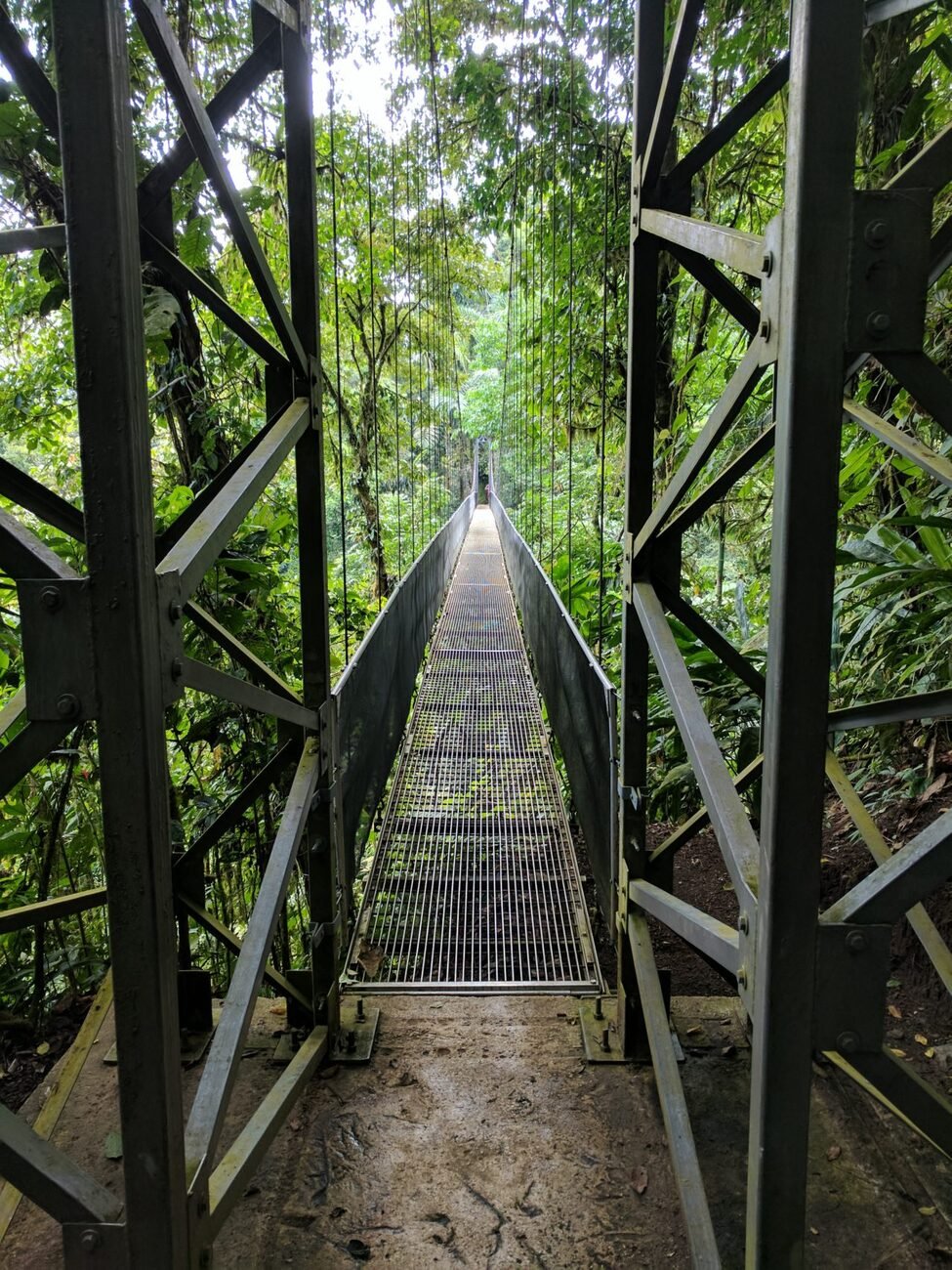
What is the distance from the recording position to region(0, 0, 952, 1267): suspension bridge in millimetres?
1023

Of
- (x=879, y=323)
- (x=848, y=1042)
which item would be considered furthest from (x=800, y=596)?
(x=848, y=1042)

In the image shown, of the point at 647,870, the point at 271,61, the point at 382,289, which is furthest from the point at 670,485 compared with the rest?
the point at 382,289

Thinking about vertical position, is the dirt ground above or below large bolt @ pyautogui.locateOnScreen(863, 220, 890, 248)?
below

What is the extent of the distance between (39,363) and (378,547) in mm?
4875

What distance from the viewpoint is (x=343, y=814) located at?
7.97 feet

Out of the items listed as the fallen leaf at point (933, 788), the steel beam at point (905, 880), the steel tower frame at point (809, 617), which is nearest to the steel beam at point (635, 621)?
the steel tower frame at point (809, 617)

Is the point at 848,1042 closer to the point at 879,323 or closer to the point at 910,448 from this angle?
the point at 879,323

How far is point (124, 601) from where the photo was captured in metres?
1.09

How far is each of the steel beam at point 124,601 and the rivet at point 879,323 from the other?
912 mm

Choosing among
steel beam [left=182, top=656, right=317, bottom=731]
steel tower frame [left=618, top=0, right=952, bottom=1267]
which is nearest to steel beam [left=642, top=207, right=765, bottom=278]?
steel tower frame [left=618, top=0, right=952, bottom=1267]

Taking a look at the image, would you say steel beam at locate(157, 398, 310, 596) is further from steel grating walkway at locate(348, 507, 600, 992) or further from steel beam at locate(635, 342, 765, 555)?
steel grating walkway at locate(348, 507, 600, 992)

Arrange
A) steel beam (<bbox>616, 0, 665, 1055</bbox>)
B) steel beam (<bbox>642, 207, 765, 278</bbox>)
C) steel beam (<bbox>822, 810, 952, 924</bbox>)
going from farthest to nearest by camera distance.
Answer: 1. steel beam (<bbox>616, 0, 665, 1055</bbox>)
2. steel beam (<bbox>642, 207, 765, 278</bbox>)
3. steel beam (<bbox>822, 810, 952, 924</bbox>)

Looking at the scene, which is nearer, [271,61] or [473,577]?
[271,61]

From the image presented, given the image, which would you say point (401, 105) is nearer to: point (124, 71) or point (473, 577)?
point (473, 577)
